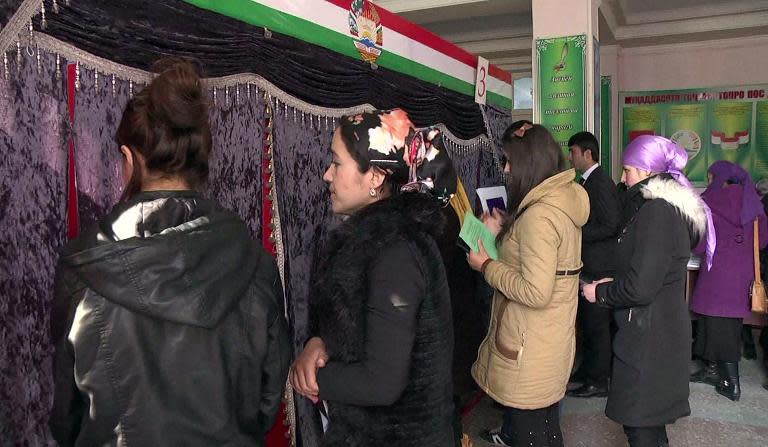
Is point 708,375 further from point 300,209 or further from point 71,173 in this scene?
point 71,173

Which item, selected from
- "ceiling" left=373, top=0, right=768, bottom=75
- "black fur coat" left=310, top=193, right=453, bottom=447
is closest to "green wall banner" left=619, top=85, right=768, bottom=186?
"ceiling" left=373, top=0, right=768, bottom=75

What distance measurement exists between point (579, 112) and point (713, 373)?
2.12 meters

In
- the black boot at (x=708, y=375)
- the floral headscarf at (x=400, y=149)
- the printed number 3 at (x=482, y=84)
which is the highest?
the printed number 3 at (x=482, y=84)

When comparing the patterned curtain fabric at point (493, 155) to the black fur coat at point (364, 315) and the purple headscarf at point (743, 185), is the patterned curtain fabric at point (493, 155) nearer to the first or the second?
the purple headscarf at point (743, 185)

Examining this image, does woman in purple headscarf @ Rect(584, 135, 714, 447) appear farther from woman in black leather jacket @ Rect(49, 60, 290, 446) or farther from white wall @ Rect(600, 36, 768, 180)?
white wall @ Rect(600, 36, 768, 180)

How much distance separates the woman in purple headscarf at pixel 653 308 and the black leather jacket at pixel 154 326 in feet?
4.61

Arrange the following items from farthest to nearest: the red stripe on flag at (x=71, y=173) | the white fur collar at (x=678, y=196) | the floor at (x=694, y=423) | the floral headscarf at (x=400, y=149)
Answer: the floor at (x=694, y=423)
the white fur collar at (x=678, y=196)
the red stripe on flag at (x=71, y=173)
the floral headscarf at (x=400, y=149)

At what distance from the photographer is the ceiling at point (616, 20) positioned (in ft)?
17.8

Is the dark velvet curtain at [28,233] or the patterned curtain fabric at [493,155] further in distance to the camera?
the patterned curtain fabric at [493,155]

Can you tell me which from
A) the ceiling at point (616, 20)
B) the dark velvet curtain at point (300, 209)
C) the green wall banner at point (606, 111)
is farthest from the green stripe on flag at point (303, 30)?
the green wall banner at point (606, 111)

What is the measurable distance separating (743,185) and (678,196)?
170 centimetres

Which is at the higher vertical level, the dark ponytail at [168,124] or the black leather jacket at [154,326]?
the dark ponytail at [168,124]

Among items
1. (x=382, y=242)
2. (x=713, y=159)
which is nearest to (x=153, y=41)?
(x=382, y=242)

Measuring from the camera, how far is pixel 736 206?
10.8ft
